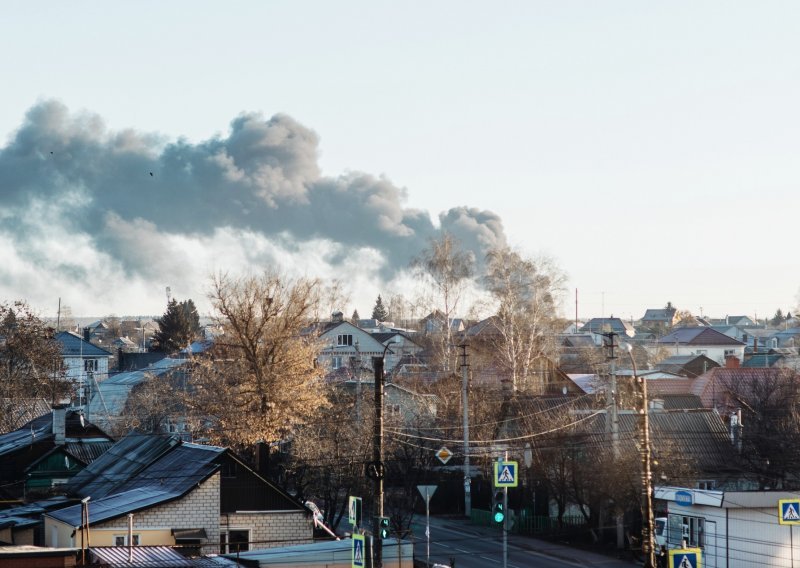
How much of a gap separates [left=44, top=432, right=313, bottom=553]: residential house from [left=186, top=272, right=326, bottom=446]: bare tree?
935 centimetres

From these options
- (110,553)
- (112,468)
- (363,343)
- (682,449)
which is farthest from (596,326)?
(110,553)

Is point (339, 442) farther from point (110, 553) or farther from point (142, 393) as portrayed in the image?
point (142, 393)

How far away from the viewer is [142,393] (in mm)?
77062

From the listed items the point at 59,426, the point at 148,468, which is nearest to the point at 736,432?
the point at 148,468

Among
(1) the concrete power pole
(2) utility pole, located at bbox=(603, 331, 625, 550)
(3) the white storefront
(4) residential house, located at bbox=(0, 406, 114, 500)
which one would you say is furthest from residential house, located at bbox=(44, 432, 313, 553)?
(2) utility pole, located at bbox=(603, 331, 625, 550)

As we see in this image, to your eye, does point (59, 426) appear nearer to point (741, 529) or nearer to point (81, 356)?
point (741, 529)

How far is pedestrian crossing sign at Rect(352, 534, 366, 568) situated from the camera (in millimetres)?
24469

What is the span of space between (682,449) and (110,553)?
31.2 meters

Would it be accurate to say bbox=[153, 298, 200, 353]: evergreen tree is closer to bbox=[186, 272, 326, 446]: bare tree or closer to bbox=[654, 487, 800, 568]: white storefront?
bbox=[186, 272, 326, 446]: bare tree

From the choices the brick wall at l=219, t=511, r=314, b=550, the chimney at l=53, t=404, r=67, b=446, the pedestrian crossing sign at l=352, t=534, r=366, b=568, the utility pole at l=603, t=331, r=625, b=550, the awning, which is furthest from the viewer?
the chimney at l=53, t=404, r=67, b=446

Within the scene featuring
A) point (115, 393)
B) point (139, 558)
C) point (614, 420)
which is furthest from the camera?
point (115, 393)

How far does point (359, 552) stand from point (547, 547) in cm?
2357

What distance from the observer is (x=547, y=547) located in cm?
4634

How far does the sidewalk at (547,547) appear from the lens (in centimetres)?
4216
